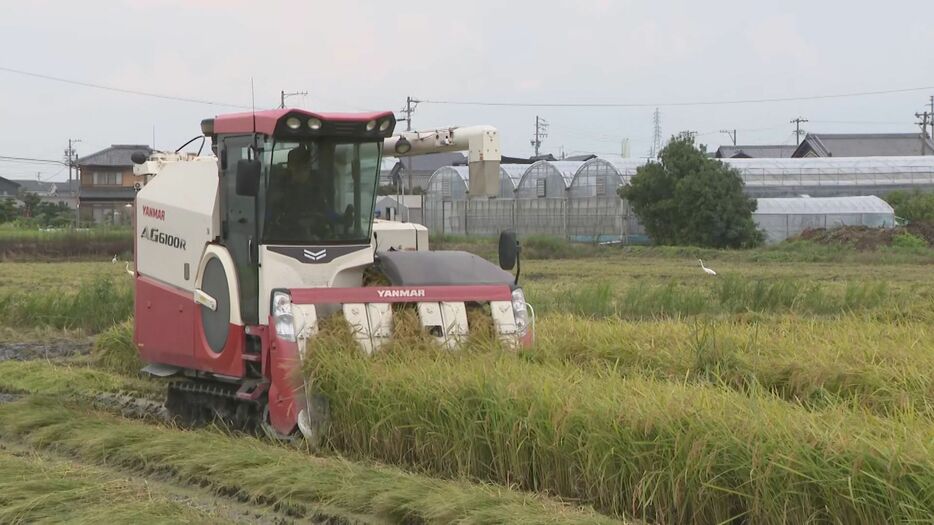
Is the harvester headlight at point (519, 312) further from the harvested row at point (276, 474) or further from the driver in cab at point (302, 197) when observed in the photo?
the harvested row at point (276, 474)

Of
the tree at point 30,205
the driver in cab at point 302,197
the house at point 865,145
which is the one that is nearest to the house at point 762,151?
the house at point 865,145

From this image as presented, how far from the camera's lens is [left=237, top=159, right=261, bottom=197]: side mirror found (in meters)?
7.78

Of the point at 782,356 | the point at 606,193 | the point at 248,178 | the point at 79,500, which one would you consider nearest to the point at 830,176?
the point at 606,193

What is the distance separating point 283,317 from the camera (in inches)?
301

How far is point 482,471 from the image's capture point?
646 centimetres

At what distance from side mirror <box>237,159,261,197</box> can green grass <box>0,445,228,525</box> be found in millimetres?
2237

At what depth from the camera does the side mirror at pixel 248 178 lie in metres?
7.78

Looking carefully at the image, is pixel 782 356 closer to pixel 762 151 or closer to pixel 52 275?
pixel 52 275

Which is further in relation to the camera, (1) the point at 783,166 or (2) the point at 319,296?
(1) the point at 783,166

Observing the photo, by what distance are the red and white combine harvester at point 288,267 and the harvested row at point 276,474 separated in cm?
59

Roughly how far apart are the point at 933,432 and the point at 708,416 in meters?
1.04

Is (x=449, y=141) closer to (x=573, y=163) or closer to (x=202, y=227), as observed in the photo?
(x=202, y=227)

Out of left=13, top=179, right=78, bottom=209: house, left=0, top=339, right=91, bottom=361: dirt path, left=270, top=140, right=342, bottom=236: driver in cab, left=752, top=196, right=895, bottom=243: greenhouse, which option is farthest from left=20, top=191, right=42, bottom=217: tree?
left=270, top=140, right=342, bottom=236: driver in cab

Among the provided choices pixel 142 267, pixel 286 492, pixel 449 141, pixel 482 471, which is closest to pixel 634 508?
pixel 482 471
